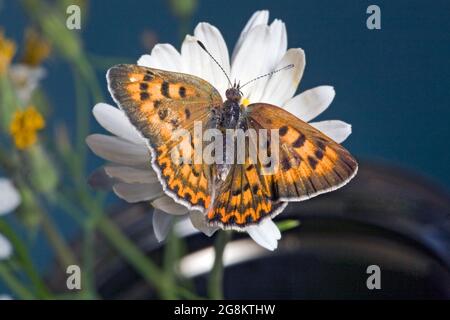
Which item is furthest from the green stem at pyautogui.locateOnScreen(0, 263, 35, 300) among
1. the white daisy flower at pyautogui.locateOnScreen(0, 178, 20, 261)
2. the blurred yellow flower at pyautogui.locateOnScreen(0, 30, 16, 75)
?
the blurred yellow flower at pyautogui.locateOnScreen(0, 30, 16, 75)

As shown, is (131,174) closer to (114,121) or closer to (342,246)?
(114,121)

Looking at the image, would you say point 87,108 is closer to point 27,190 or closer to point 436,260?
point 27,190

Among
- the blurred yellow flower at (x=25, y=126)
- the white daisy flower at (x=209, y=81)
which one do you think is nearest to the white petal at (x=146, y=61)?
the white daisy flower at (x=209, y=81)

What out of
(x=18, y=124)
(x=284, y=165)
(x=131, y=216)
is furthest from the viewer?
(x=131, y=216)

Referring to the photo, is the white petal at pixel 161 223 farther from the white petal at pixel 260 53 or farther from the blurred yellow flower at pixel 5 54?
the blurred yellow flower at pixel 5 54

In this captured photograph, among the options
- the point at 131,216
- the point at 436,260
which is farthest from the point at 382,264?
the point at 131,216

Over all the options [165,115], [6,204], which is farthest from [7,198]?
[165,115]

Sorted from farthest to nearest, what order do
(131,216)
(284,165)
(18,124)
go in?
(131,216) → (18,124) → (284,165)
